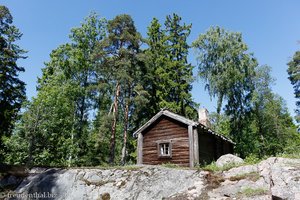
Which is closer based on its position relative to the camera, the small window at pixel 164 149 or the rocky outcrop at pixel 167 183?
the rocky outcrop at pixel 167 183

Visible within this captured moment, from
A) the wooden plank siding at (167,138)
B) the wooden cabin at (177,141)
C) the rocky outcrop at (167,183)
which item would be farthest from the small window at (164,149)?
the rocky outcrop at (167,183)

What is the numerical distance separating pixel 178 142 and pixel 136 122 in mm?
15112

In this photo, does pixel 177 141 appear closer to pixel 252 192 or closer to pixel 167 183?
pixel 167 183

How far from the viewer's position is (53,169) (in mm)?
14008

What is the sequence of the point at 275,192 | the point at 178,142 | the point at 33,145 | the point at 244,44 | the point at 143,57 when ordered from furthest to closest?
1. the point at 244,44
2. the point at 143,57
3. the point at 33,145
4. the point at 178,142
5. the point at 275,192

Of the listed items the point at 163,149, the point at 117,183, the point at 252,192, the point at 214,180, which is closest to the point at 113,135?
the point at 163,149

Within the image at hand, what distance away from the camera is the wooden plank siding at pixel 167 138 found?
1753cm

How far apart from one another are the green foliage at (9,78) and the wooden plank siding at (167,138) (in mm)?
14623

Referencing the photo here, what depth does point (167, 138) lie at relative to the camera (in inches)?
738

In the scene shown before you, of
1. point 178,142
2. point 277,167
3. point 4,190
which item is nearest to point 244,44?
point 178,142

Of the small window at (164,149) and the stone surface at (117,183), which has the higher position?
the small window at (164,149)

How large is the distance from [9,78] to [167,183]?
77.5 feet

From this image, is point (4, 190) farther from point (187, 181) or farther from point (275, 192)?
point (275, 192)

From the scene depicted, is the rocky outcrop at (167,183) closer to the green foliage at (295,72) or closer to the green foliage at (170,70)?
the green foliage at (170,70)
